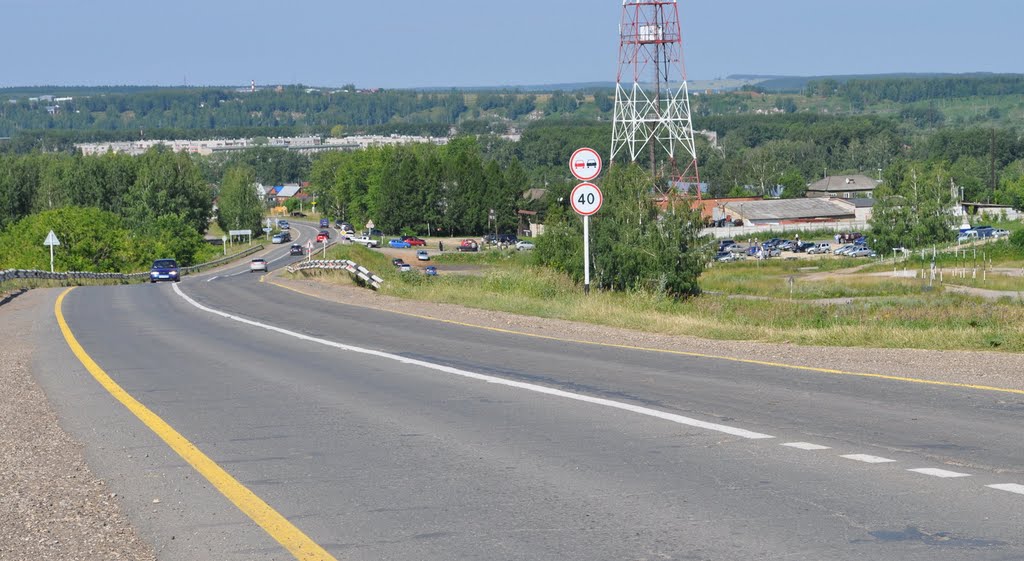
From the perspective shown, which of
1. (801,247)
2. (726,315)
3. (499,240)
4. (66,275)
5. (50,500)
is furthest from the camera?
(499,240)

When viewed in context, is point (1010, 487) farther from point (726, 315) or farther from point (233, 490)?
point (726, 315)

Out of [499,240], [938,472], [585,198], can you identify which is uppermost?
[585,198]

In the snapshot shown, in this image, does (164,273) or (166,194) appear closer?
(164,273)

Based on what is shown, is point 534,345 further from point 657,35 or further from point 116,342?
point 657,35

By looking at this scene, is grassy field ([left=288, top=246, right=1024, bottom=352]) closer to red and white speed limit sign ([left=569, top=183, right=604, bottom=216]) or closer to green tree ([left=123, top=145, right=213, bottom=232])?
red and white speed limit sign ([left=569, top=183, right=604, bottom=216])

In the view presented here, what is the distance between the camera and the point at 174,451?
9805 millimetres

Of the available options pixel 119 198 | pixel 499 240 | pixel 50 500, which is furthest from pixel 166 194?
pixel 50 500

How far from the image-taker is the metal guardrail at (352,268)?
3503 cm

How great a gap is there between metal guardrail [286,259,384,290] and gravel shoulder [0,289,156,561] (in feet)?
72.0

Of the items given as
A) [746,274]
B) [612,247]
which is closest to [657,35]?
[746,274]

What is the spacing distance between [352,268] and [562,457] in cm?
2990

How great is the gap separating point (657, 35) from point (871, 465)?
7356 centimetres

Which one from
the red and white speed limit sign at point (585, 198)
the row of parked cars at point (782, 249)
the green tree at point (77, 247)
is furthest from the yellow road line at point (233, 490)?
the row of parked cars at point (782, 249)

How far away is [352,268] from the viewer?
38.5 meters
